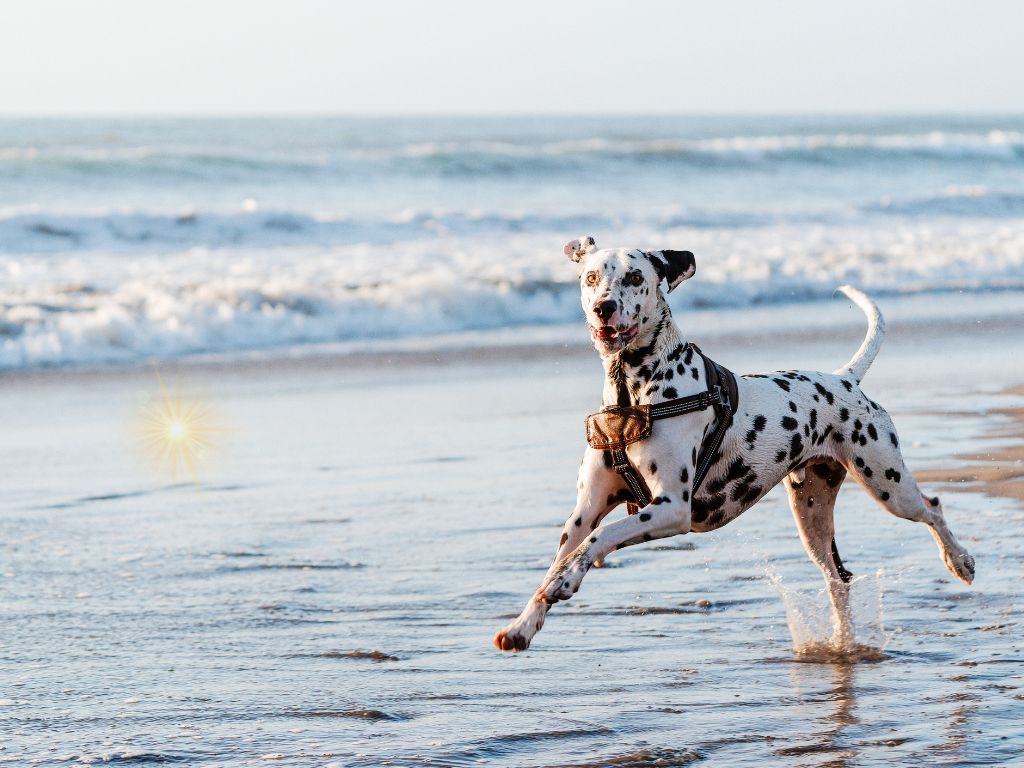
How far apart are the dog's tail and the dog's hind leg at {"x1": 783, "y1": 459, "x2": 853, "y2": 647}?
364 mm

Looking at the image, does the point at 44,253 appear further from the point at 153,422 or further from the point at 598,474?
the point at 598,474

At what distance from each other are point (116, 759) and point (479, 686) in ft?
3.94

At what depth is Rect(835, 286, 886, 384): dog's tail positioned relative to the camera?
19.2 feet

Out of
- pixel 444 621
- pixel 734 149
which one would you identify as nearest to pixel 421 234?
pixel 734 149

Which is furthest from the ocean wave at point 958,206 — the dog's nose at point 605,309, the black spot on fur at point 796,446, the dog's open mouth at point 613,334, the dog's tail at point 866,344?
the dog's nose at point 605,309

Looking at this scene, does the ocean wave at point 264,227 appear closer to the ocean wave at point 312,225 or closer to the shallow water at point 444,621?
the ocean wave at point 312,225

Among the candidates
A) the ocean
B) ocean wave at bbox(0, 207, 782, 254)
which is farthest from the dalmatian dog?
ocean wave at bbox(0, 207, 782, 254)

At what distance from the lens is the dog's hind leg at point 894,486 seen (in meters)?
5.57

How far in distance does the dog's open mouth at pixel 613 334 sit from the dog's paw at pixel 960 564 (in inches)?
70.7

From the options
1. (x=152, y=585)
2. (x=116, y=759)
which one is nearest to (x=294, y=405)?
(x=152, y=585)

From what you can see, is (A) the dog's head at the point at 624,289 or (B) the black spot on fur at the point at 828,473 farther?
(B) the black spot on fur at the point at 828,473

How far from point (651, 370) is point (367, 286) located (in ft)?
38.4

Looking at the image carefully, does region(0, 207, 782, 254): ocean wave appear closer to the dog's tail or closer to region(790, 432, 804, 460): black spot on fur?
the dog's tail

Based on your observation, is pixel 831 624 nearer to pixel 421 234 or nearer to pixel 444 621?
pixel 444 621
